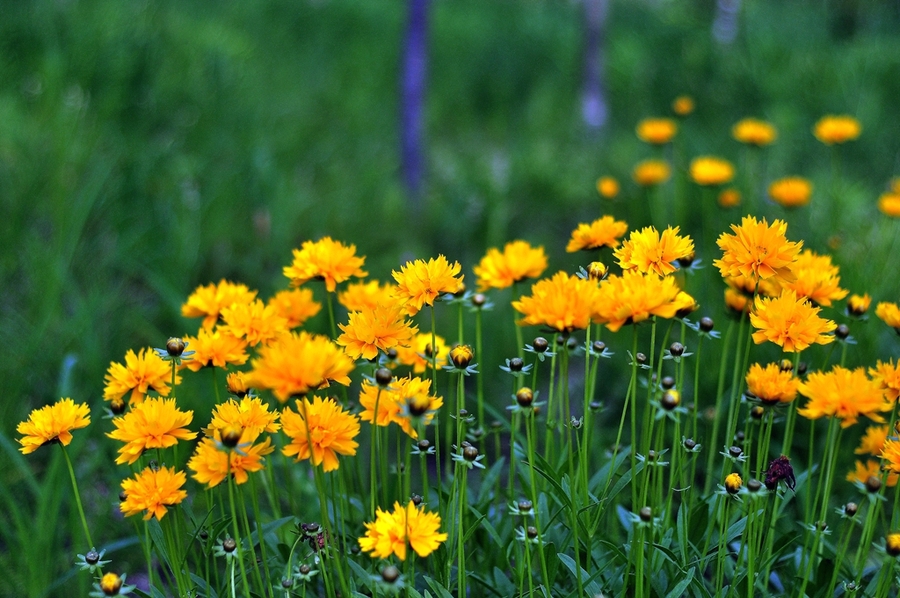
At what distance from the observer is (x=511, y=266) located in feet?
4.32

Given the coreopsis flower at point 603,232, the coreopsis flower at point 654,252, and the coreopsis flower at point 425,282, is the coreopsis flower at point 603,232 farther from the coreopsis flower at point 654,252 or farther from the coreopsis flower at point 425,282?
the coreopsis flower at point 425,282

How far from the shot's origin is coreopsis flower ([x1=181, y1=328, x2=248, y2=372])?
1.21 m

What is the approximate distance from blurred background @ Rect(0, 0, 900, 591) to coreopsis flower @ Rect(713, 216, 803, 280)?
1194 mm

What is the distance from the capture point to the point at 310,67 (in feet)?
17.2

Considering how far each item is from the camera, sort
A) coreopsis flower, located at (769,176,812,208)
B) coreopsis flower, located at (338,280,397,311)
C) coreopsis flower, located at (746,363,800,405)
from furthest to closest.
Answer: coreopsis flower, located at (769,176,812,208) → coreopsis flower, located at (338,280,397,311) → coreopsis flower, located at (746,363,800,405)

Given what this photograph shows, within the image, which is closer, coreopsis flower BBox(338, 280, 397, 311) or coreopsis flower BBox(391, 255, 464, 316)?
coreopsis flower BBox(391, 255, 464, 316)

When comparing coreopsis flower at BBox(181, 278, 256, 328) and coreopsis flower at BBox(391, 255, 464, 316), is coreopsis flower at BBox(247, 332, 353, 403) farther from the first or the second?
coreopsis flower at BBox(181, 278, 256, 328)

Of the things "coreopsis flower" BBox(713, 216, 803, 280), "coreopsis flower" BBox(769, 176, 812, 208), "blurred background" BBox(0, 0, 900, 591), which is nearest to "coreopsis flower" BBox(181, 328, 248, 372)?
"coreopsis flower" BBox(713, 216, 803, 280)

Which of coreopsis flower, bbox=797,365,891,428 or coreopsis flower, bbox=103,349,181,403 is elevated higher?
coreopsis flower, bbox=797,365,891,428

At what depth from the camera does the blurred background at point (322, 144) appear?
2.67 m

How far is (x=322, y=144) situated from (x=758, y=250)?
3.35 metres

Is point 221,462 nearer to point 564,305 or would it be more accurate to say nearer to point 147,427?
point 147,427

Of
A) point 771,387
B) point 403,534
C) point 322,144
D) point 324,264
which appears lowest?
point 322,144

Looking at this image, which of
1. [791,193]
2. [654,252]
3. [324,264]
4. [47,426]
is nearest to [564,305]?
[654,252]
